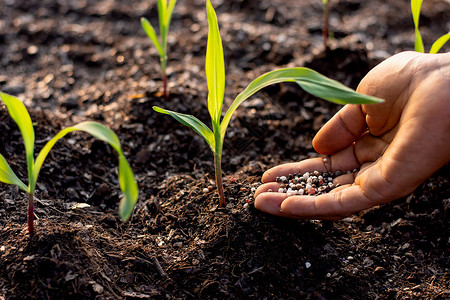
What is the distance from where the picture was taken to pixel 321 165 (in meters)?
1.80

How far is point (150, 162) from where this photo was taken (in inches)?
85.0

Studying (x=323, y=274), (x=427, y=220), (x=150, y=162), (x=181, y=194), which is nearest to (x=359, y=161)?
(x=427, y=220)

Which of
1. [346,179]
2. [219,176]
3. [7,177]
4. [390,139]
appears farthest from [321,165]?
[7,177]

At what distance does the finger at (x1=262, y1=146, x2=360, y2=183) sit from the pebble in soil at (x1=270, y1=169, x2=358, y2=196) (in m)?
0.02

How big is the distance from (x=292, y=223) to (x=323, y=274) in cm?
20

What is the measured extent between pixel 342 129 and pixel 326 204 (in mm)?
365

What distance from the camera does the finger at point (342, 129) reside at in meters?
1.71

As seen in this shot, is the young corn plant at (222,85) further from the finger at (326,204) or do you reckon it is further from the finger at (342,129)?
the finger at (342,129)

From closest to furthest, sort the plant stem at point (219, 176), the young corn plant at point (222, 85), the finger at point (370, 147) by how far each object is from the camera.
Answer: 1. the young corn plant at point (222, 85)
2. the plant stem at point (219, 176)
3. the finger at point (370, 147)

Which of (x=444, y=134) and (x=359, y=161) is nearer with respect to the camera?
(x=444, y=134)

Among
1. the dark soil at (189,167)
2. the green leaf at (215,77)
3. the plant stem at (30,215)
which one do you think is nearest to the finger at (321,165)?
the dark soil at (189,167)

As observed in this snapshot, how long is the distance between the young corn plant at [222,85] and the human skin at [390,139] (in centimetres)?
29

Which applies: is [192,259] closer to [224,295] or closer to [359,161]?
[224,295]

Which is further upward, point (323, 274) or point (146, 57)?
point (146, 57)
